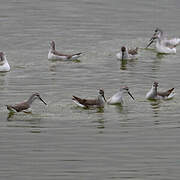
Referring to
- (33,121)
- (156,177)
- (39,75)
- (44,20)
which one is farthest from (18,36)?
(156,177)

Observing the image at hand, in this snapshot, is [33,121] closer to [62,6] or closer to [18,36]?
[18,36]

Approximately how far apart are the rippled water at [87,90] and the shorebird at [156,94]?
0.24 meters

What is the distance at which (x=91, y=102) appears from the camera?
62.1ft

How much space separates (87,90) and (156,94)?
7.42 ft

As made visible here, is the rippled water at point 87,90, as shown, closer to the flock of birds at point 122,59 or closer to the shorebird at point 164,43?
the flock of birds at point 122,59

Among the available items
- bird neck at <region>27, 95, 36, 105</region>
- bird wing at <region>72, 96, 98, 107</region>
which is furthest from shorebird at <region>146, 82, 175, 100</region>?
bird neck at <region>27, 95, 36, 105</region>

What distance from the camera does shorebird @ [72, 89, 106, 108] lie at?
18766 millimetres

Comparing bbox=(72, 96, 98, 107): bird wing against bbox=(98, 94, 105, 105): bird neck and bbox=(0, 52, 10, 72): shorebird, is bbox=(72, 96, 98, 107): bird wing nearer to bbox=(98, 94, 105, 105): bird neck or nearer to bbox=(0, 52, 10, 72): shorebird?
bbox=(98, 94, 105, 105): bird neck

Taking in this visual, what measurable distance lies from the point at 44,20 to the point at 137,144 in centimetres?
1800

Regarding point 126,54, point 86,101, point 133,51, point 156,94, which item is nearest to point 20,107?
point 86,101

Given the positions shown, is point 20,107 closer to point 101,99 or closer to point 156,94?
point 101,99

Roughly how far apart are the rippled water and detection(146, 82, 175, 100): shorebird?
0.24 m

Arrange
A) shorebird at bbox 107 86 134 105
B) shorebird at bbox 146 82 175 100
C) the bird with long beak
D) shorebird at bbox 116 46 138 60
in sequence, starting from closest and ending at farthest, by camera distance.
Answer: shorebird at bbox 107 86 134 105
shorebird at bbox 146 82 175 100
shorebird at bbox 116 46 138 60
the bird with long beak

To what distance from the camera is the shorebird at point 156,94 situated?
65.1 ft
